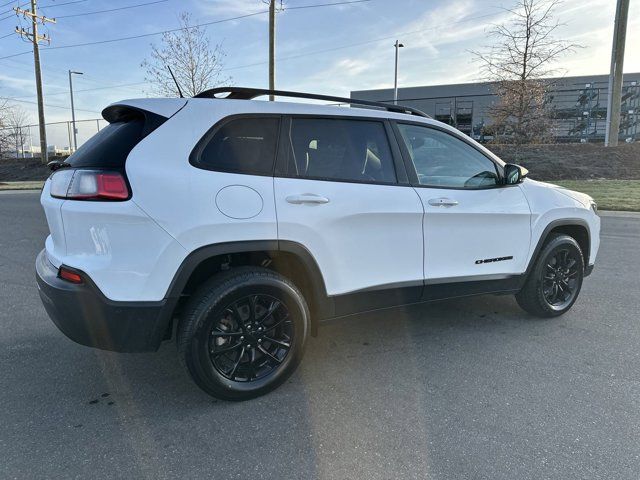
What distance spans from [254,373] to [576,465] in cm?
189

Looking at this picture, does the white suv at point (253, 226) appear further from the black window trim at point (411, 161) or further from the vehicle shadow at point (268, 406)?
the vehicle shadow at point (268, 406)

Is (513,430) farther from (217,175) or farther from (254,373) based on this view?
(217,175)

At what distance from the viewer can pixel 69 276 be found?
2.73 meters

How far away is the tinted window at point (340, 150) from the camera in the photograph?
3160 millimetres

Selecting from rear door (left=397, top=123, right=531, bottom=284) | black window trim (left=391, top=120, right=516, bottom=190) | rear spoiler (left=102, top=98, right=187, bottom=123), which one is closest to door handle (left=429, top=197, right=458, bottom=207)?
rear door (left=397, top=123, right=531, bottom=284)

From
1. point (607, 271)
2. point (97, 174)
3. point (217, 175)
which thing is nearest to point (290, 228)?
point (217, 175)

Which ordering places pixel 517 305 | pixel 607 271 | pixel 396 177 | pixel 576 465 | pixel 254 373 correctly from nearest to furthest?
1. pixel 576 465
2. pixel 254 373
3. pixel 396 177
4. pixel 517 305
5. pixel 607 271

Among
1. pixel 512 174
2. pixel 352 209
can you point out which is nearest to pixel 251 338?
pixel 352 209

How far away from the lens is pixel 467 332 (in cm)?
412

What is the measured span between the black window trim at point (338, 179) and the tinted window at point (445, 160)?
0.13m

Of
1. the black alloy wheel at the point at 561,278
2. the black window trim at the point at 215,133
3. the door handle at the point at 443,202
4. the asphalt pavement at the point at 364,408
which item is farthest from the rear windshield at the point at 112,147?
the black alloy wheel at the point at 561,278

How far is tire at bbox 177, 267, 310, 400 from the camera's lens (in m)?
2.81

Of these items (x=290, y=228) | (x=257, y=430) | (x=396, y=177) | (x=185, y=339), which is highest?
(x=396, y=177)

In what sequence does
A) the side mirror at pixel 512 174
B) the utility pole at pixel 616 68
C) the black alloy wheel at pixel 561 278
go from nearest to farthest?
1. the side mirror at pixel 512 174
2. the black alloy wheel at pixel 561 278
3. the utility pole at pixel 616 68
